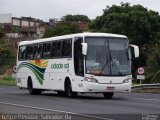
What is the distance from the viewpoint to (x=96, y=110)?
802 inches

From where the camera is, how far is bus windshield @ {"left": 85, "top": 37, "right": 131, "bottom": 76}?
27672 millimetres

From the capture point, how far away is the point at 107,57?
27.8 m

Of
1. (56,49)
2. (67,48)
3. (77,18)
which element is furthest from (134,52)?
(77,18)

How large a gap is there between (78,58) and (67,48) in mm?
1393

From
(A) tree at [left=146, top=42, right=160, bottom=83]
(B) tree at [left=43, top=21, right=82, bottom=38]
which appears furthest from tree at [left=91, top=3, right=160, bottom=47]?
(A) tree at [left=146, top=42, right=160, bottom=83]

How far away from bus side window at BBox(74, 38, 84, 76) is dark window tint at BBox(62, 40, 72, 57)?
62cm

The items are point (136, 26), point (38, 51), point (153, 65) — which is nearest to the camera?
point (38, 51)

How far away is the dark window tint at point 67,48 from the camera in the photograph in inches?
1153

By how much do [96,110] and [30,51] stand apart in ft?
49.8

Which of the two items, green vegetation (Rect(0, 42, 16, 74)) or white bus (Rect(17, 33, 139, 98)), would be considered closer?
white bus (Rect(17, 33, 139, 98))

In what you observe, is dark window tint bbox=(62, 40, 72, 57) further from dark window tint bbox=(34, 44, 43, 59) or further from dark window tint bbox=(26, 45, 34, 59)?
dark window tint bbox=(26, 45, 34, 59)

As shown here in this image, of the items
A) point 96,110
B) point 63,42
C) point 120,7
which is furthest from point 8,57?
point 96,110

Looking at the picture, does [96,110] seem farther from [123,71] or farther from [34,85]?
[34,85]

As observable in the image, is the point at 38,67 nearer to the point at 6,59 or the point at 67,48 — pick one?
the point at 67,48
